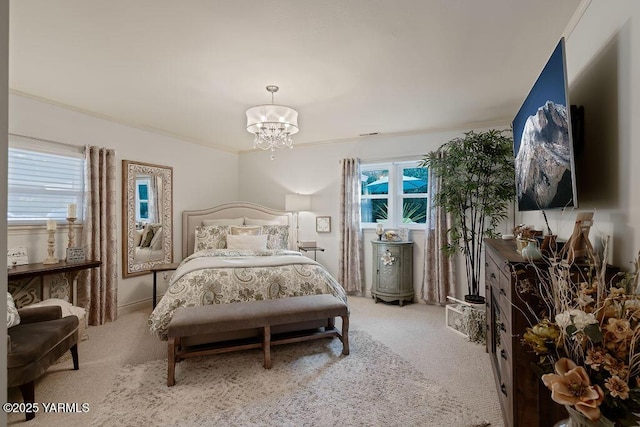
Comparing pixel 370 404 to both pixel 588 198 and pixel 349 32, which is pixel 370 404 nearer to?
pixel 588 198

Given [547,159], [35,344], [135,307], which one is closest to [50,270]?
[35,344]

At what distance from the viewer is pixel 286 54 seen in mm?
2270

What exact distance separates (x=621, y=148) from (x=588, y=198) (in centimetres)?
42

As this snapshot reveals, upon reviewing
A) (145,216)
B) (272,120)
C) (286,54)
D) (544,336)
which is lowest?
(544,336)

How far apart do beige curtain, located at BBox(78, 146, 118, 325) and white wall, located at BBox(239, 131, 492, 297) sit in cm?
245

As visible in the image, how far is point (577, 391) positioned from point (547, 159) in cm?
→ 125

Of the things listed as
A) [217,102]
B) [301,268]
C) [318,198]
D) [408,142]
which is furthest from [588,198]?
[318,198]

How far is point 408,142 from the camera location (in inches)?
178

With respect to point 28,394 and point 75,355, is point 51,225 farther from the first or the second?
point 28,394

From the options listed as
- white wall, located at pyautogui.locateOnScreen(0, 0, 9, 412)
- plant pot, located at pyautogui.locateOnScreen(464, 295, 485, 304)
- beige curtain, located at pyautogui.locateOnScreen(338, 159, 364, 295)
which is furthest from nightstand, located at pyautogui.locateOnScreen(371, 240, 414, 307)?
white wall, located at pyautogui.locateOnScreen(0, 0, 9, 412)

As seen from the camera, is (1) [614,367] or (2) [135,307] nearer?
(1) [614,367]

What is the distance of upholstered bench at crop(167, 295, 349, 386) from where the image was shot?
93.3 inches

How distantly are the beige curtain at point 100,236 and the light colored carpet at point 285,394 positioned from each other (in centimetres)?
135

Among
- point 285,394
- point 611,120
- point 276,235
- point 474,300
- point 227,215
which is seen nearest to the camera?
point 611,120
